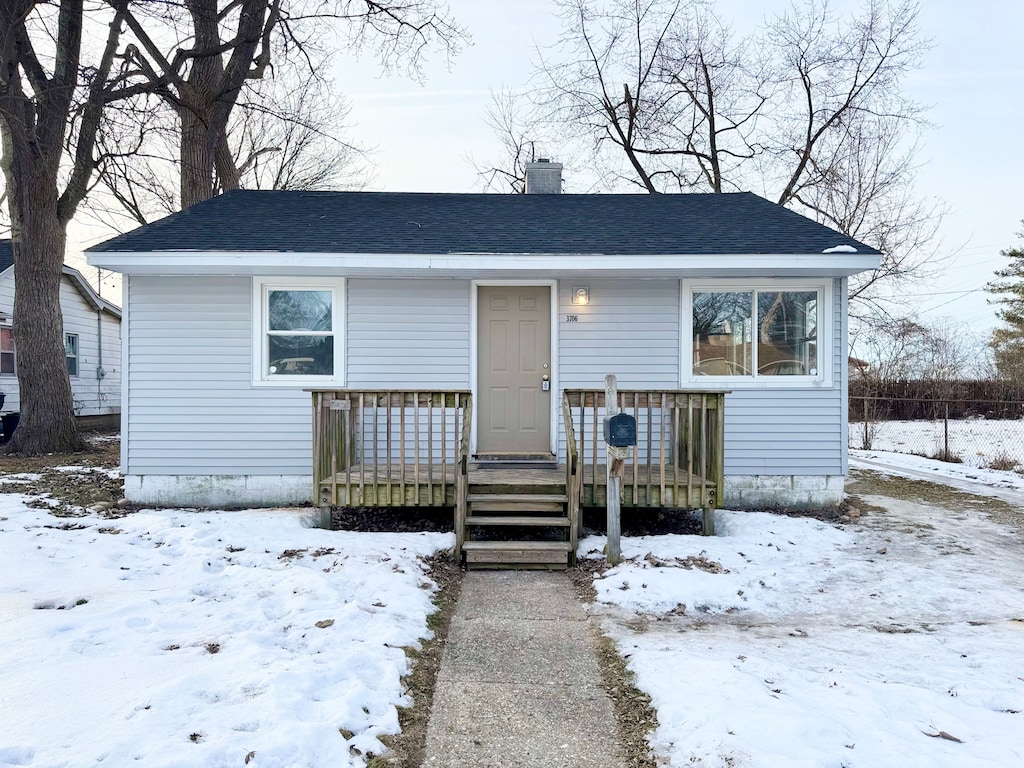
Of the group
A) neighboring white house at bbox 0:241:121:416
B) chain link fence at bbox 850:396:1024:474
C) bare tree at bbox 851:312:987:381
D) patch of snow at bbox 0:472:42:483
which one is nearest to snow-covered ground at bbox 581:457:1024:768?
chain link fence at bbox 850:396:1024:474

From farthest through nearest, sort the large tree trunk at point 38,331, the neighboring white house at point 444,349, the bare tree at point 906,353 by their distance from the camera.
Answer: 1. the bare tree at point 906,353
2. the large tree trunk at point 38,331
3. the neighboring white house at point 444,349

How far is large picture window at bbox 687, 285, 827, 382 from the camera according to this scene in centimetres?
724

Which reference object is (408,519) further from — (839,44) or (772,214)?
(839,44)

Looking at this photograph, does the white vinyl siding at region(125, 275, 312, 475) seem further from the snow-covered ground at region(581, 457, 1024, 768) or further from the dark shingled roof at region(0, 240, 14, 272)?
the dark shingled roof at region(0, 240, 14, 272)

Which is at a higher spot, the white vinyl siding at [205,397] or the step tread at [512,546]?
the white vinyl siding at [205,397]

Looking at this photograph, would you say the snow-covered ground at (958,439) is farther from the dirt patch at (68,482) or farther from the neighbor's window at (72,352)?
the neighbor's window at (72,352)

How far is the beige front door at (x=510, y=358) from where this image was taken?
749 centimetres

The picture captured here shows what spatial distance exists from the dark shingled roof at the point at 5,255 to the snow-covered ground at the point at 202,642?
39.8 feet

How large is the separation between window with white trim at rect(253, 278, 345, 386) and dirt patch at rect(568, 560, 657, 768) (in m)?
4.63

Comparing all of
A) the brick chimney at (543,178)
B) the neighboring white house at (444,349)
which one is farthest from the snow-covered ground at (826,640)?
the brick chimney at (543,178)

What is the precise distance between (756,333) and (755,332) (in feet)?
0.05

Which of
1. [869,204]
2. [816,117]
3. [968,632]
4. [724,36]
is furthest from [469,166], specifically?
[968,632]

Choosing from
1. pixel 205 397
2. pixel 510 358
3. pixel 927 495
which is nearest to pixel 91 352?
pixel 205 397

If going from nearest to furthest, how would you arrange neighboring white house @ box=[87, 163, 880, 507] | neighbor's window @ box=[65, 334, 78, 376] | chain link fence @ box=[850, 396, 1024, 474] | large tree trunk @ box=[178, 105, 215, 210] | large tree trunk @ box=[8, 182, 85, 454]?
neighboring white house @ box=[87, 163, 880, 507] → large tree trunk @ box=[8, 182, 85, 454] → chain link fence @ box=[850, 396, 1024, 474] → large tree trunk @ box=[178, 105, 215, 210] → neighbor's window @ box=[65, 334, 78, 376]
